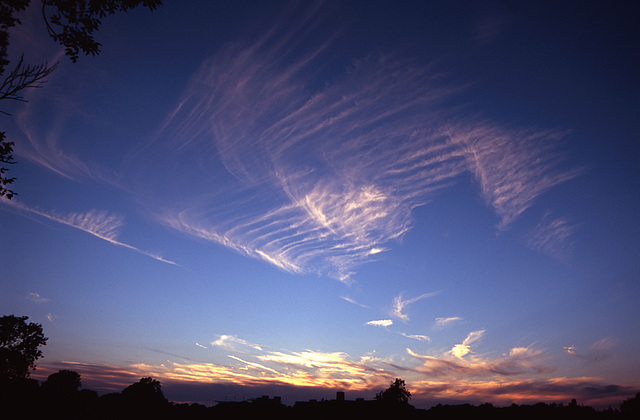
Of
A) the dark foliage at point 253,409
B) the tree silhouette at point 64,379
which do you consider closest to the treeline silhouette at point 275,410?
the dark foliage at point 253,409

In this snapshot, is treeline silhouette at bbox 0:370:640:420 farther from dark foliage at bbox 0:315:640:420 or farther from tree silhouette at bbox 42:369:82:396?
tree silhouette at bbox 42:369:82:396

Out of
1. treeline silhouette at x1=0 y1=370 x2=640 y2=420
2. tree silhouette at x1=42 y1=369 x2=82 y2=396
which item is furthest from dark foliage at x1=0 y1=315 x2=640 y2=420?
tree silhouette at x1=42 y1=369 x2=82 y2=396

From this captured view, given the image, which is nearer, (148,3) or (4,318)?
(148,3)

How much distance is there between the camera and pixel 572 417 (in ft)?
131

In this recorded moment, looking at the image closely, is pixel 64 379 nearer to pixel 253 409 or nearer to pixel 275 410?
pixel 253 409

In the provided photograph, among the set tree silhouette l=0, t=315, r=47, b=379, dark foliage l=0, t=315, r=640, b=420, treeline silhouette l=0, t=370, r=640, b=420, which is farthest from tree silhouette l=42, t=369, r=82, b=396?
tree silhouette l=0, t=315, r=47, b=379

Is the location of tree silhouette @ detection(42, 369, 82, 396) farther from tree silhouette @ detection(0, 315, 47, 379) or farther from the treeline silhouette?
tree silhouette @ detection(0, 315, 47, 379)

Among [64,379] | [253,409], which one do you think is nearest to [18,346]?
[253,409]

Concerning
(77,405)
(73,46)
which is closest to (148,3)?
(73,46)

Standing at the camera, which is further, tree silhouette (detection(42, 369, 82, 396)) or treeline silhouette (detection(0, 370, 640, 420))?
tree silhouette (detection(42, 369, 82, 396))

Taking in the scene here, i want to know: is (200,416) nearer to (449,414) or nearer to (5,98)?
(449,414)

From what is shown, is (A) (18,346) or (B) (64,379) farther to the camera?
(B) (64,379)

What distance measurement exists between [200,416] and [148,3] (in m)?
66.8

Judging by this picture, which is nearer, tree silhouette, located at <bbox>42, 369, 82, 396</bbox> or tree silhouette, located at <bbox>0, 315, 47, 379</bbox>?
tree silhouette, located at <bbox>0, 315, 47, 379</bbox>
